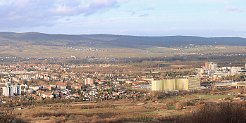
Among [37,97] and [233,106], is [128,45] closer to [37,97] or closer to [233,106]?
[37,97]

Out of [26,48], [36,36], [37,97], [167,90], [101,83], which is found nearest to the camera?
[37,97]

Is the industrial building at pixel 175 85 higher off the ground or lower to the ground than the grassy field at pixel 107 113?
lower

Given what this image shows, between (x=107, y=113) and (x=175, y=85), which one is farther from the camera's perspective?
(x=175, y=85)

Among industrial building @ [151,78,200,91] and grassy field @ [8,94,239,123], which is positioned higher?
grassy field @ [8,94,239,123]

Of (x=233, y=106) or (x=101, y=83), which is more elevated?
(x=233, y=106)

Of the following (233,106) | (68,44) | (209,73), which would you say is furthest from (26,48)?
(233,106)

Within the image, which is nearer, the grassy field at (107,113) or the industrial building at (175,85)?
the grassy field at (107,113)

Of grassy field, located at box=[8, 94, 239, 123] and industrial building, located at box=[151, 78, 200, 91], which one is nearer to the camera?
grassy field, located at box=[8, 94, 239, 123]

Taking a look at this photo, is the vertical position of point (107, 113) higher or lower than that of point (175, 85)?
higher
